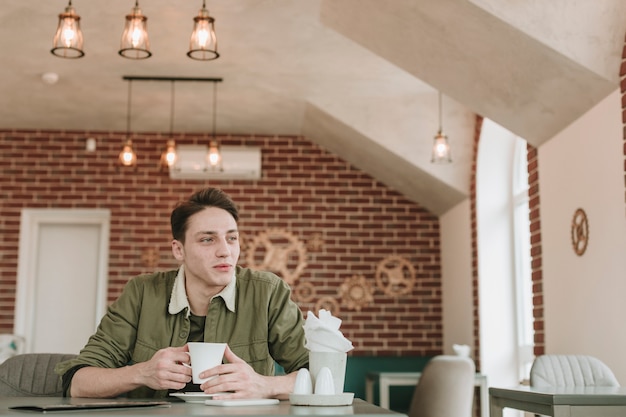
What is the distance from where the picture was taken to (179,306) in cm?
225

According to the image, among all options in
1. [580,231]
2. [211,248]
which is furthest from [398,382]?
[211,248]

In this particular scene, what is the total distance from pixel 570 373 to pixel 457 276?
3.31 meters

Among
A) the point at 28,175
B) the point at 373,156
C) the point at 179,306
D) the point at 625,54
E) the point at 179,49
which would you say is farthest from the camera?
the point at 28,175

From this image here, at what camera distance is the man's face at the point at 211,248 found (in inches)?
87.5

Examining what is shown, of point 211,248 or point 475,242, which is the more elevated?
point 475,242

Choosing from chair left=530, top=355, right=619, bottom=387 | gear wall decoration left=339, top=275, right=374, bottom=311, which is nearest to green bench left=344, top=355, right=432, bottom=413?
gear wall decoration left=339, top=275, right=374, bottom=311

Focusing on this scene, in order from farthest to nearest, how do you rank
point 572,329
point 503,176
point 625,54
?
point 503,176, point 572,329, point 625,54

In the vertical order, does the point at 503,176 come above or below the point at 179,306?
above

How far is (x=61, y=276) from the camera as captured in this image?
748cm

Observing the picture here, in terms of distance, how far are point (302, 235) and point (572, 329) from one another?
11.0ft

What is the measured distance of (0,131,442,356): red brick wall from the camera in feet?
24.1

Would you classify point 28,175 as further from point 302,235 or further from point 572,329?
point 572,329

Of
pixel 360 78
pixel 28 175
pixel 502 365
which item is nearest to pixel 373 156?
pixel 360 78

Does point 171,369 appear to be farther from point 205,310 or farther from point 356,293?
point 356,293
